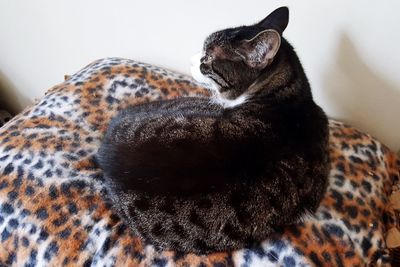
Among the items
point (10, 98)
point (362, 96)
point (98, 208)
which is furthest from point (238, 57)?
point (10, 98)

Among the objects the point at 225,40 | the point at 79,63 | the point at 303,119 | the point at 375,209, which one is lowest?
the point at 375,209

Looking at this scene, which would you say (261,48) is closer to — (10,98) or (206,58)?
(206,58)

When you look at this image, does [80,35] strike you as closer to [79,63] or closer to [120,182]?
[79,63]

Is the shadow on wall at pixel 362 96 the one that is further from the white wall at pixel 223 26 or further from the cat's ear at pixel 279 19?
the cat's ear at pixel 279 19

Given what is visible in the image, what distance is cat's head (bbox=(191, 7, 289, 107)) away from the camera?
909 mm

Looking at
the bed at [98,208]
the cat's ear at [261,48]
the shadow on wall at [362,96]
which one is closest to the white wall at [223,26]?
the shadow on wall at [362,96]

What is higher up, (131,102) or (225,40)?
(225,40)

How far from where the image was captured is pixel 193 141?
32.6 inches

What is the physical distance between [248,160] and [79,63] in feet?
3.95

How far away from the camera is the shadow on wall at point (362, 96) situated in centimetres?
104

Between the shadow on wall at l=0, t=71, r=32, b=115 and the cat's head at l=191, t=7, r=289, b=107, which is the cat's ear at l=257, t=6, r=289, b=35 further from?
the shadow on wall at l=0, t=71, r=32, b=115

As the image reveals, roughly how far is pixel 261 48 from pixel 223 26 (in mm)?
344

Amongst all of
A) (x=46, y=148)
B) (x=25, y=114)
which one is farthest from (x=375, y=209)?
(x=25, y=114)

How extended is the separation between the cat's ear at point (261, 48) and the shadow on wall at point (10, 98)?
158cm
